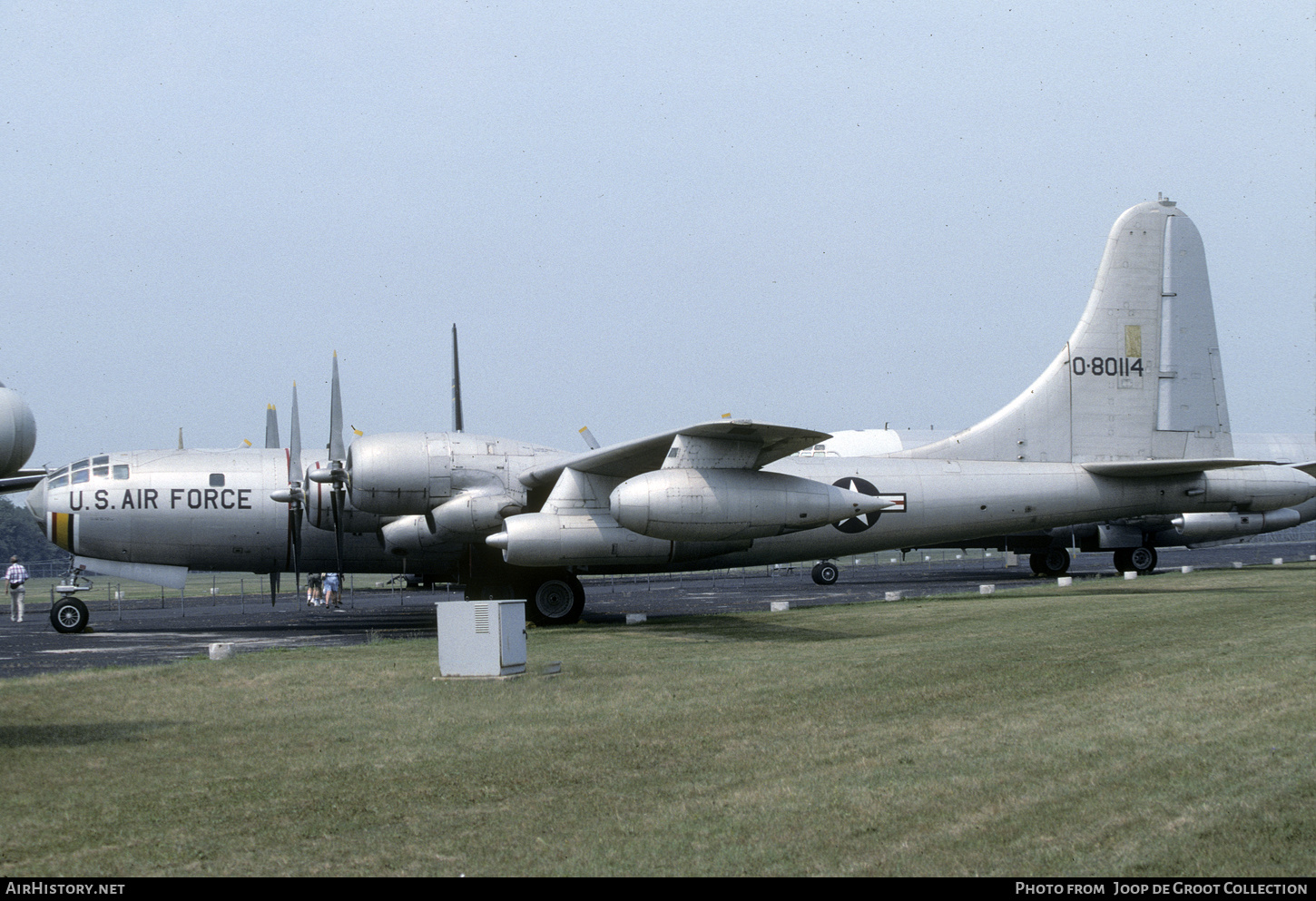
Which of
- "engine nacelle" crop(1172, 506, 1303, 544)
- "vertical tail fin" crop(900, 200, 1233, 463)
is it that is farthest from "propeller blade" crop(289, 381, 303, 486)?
"engine nacelle" crop(1172, 506, 1303, 544)

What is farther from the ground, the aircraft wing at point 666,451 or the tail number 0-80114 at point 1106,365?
the tail number 0-80114 at point 1106,365

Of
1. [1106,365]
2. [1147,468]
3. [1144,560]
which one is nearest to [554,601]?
[1147,468]

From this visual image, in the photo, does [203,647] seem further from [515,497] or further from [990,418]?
[990,418]

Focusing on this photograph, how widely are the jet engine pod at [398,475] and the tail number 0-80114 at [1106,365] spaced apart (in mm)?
15450

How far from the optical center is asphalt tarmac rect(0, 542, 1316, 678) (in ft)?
67.8

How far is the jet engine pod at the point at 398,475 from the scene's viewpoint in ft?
74.9

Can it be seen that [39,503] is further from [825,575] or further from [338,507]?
[825,575]

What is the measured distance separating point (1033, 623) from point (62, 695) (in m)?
15.2

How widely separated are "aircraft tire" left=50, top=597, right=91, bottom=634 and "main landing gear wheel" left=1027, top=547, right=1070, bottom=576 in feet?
114

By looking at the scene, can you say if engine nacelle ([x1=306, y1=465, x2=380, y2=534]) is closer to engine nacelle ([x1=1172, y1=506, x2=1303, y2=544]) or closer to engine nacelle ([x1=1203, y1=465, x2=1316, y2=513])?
engine nacelle ([x1=1203, y1=465, x2=1316, y2=513])

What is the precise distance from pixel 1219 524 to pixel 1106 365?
21.9 metres

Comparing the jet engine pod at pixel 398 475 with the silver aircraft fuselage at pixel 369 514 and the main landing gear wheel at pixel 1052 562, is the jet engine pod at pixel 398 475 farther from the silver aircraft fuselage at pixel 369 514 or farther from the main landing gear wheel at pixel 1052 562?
the main landing gear wheel at pixel 1052 562

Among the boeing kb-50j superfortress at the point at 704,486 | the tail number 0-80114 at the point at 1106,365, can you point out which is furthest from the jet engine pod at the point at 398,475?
the tail number 0-80114 at the point at 1106,365
